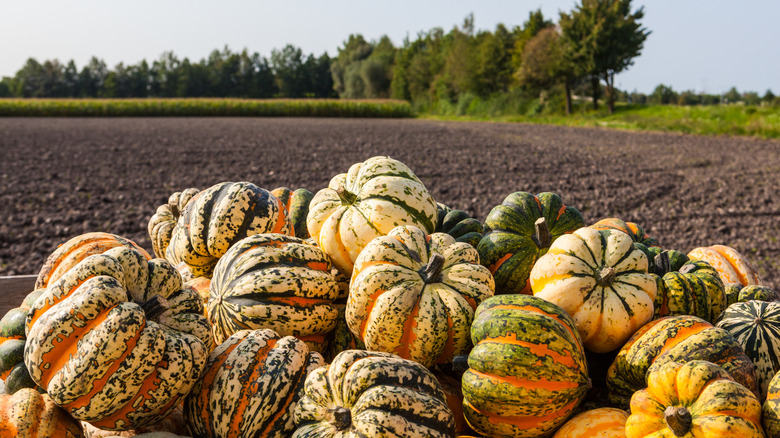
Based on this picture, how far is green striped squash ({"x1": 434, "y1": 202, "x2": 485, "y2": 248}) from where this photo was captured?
2684mm

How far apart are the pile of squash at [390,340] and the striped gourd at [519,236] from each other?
0.5 inches

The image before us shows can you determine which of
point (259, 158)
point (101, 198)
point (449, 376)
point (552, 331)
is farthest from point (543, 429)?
point (259, 158)

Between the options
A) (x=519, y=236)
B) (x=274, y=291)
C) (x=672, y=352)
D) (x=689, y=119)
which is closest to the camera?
(x=672, y=352)

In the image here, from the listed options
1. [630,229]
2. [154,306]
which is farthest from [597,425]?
[154,306]

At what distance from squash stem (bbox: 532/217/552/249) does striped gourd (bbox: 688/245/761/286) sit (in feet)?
3.39

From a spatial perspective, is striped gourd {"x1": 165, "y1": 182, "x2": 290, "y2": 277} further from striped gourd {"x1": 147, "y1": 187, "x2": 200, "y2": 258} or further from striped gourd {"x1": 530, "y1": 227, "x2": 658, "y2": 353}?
striped gourd {"x1": 530, "y1": 227, "x2": 658, "y2": 353}

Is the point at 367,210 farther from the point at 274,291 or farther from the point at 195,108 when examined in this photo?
the point at 195,108

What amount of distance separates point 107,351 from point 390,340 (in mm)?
965

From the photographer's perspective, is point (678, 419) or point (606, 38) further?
point (606, 38)

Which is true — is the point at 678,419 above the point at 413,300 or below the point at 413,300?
below

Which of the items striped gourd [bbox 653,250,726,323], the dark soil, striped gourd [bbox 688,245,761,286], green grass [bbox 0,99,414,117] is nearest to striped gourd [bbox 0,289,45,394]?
striped gourd [bbox 653,250,726,323]

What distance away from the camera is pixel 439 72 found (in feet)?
250

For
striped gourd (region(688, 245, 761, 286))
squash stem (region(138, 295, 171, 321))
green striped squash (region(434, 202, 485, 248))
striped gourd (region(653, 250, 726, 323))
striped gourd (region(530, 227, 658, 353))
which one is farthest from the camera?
striped gourd (region(688, 245, 761, 286))

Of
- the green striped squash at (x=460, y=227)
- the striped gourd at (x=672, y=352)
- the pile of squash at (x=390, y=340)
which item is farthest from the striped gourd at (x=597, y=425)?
the green striped squash at (x=460, y=227)
